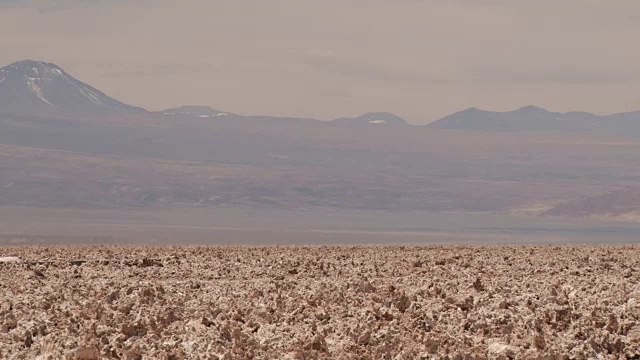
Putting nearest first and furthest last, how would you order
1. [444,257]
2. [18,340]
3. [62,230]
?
[18,340] < [444,257] < [62,230]

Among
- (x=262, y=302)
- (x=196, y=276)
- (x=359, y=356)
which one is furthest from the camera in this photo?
(x=196, y=276)

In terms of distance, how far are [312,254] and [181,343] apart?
72.1 ft

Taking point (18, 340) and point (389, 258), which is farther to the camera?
point (389, 258)

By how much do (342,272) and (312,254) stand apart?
29.9 feet

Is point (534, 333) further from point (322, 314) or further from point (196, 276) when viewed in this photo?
point (196, 276)

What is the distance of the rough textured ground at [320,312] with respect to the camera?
1543 centimetres

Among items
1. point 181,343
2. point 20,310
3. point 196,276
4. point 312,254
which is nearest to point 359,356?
point 181,343

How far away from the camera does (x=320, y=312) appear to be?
730 inches

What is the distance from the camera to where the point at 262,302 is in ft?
66.0

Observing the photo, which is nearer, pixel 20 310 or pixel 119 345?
pixel 119 345

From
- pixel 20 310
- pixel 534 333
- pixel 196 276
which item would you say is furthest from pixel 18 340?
pixel 196 276

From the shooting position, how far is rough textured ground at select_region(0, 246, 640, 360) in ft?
50.6

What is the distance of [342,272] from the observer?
28.6m

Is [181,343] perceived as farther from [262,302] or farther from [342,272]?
[342,272]
